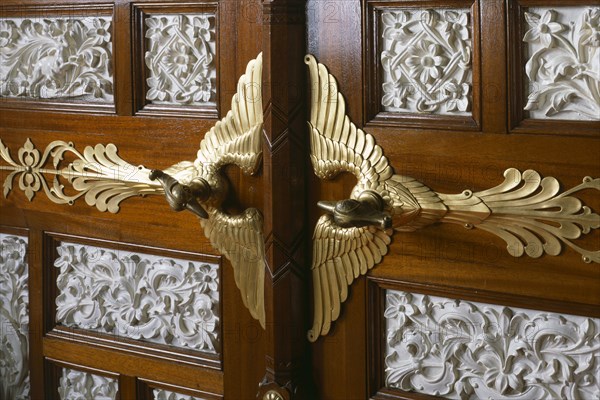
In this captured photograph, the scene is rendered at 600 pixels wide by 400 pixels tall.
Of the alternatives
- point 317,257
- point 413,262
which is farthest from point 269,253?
point 413,262

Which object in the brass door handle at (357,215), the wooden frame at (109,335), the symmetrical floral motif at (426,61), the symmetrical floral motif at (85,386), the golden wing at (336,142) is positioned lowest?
the symmetrical floral motif at (85,386)

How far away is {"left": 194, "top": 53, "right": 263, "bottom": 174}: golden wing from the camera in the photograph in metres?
1.01

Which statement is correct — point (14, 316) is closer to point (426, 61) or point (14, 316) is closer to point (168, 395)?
point (168, 395)

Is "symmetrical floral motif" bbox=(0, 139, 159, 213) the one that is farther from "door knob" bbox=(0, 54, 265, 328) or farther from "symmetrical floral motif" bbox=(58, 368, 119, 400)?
"symmetrical floral motif" bbox=(58, 368, 119, 400)

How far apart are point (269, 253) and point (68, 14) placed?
411 mm

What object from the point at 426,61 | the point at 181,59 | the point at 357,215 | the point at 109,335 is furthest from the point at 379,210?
the point at 109,335

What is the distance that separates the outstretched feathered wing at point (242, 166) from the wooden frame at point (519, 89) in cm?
28

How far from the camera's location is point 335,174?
978 millimetres

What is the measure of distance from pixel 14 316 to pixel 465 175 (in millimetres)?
679

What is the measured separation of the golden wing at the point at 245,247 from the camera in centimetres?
103

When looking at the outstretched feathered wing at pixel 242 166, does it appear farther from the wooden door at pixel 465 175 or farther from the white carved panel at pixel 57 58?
the white carved panel at pixel 57 58

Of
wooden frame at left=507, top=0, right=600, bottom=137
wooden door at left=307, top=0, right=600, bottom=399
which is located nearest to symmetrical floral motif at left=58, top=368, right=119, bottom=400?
wooden door at left=307, top=0, right=600, bottom=399

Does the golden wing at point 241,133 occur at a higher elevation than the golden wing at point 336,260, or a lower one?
higher

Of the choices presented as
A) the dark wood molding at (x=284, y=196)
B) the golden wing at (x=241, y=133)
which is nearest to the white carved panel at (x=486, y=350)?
the dark wood molding at (x=284, y=196)
